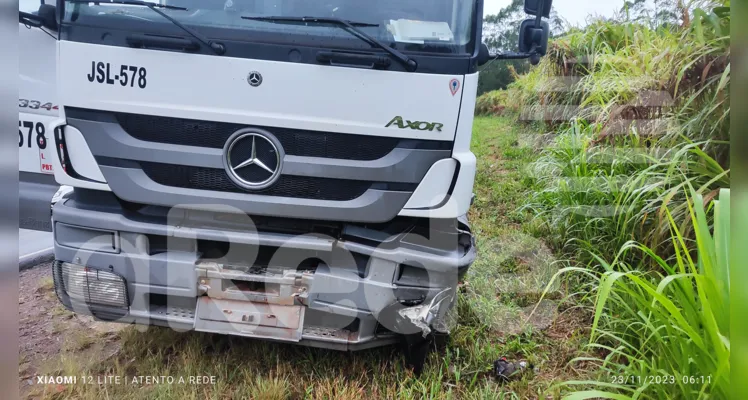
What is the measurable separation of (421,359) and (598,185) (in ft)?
7.83

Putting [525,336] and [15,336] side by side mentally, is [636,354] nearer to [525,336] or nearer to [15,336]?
[525,336]

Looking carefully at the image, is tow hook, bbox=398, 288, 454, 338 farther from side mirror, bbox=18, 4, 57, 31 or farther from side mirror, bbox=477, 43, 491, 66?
side mirror, bbox=18, 4, 57, 31

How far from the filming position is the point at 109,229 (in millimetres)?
2318

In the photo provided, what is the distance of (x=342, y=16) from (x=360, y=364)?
73.0 inches

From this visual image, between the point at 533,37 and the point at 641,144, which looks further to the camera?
the point at 641,144

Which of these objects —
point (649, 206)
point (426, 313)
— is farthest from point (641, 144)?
point (426, 313)

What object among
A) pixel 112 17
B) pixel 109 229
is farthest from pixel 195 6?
pixel 109 229

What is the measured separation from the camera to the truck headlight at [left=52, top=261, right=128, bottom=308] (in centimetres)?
232

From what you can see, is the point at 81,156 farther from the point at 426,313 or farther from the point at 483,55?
the point at 483,55

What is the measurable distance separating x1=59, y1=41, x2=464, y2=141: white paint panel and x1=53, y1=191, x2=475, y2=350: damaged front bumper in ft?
1.66

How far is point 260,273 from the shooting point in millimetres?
2355

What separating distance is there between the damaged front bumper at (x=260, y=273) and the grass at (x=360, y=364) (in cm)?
29

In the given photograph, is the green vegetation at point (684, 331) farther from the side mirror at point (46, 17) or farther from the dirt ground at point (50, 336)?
the side mirror at point (46, 17)

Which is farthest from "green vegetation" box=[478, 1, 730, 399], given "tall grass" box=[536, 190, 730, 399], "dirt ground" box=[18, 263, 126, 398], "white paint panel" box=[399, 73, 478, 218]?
"dirt ground" box=[18, 263, 126, 398]
